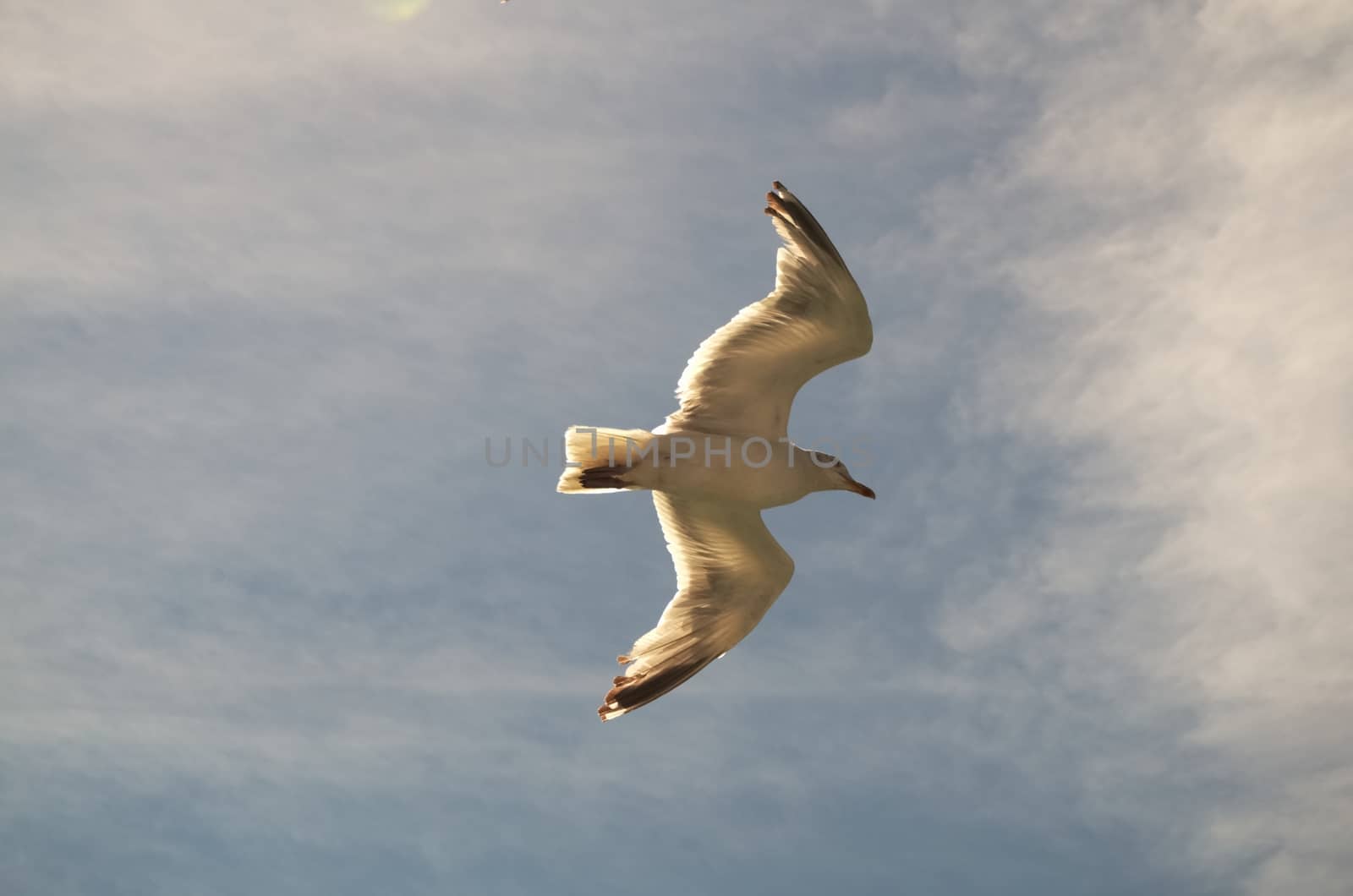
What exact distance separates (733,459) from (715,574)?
60.2 inches

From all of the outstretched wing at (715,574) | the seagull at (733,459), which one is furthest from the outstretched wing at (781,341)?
the outstretched wing at (715,574)

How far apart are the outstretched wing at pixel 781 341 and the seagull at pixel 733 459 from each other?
0.04 ft

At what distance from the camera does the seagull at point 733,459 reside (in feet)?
46.5

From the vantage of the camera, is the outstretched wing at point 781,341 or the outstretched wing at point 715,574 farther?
the outstretched wing at point 715,574

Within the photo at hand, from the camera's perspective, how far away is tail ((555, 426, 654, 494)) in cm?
1430

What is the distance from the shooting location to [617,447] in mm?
14359

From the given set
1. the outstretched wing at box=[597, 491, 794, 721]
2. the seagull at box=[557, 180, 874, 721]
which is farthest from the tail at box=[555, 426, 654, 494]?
the outstretched wing at box=[597, 491, 794, 721]

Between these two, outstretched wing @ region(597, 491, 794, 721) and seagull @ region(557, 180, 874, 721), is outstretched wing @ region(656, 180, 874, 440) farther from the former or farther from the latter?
outstretched wing @ region(597, 491, 794, 721)

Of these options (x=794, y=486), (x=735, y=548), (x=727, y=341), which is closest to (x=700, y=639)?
(x=735, y=548)

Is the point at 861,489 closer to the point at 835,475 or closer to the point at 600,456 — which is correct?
the point at 835,475

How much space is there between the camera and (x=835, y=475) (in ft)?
50.1

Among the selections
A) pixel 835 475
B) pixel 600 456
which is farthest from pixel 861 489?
pixel 600 456

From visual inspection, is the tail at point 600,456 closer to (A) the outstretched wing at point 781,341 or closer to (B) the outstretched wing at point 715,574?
(A) the outstretched wing at point 781,341

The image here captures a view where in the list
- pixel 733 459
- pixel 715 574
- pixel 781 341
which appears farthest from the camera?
pixel 715 574
